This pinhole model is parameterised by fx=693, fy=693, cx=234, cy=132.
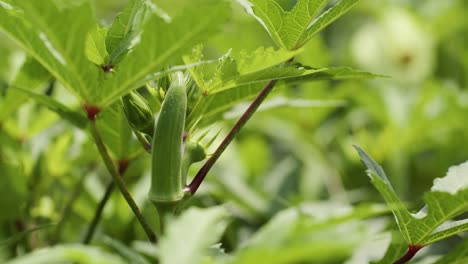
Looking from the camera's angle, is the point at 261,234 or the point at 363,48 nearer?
the point at 261,234

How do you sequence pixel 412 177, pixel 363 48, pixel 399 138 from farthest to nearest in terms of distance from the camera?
pixel 363 48, pixel 412 177, pixel 399 138

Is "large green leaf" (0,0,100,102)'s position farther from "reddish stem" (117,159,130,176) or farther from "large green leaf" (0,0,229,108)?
"reddish stem" (117,159,130,176)

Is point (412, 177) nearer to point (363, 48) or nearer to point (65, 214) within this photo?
point (363, 48)

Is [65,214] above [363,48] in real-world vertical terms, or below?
above

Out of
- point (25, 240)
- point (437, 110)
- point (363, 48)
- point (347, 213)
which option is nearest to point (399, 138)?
point (437, 110)

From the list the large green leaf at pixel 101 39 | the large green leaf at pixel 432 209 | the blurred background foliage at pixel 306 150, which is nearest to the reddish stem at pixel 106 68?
the large green leaf at pixel 101 39

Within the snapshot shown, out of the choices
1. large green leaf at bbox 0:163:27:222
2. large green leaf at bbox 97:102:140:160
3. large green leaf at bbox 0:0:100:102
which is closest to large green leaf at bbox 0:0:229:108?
large green leaf at bbox 0:0:100:102

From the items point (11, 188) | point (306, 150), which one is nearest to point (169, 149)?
point (11, 188)
